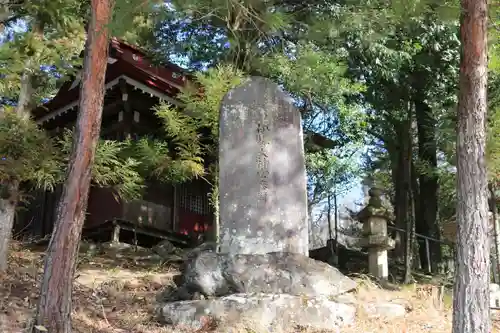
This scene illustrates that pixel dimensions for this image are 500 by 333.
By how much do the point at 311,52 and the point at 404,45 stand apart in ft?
10.7

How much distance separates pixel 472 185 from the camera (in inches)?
206

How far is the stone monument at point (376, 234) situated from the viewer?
10.6 metres

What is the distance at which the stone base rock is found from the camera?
22.1 ft

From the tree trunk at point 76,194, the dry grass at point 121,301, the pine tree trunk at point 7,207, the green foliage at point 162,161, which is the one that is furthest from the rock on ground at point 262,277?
the green foliage at point 162,161

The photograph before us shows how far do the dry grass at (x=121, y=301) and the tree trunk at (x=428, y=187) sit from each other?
682cm

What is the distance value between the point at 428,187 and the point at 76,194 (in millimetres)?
12695

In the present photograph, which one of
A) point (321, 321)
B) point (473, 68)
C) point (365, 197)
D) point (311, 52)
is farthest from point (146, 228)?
point (365, 197)

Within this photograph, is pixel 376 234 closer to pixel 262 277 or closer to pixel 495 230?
pixel 495 230

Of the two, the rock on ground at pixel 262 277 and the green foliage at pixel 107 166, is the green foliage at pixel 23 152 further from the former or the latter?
the rock on ground at pixel 262 277

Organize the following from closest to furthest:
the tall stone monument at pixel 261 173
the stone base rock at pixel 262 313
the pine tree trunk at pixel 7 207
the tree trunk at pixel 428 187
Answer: the stone base rock at pixel 262 313
the tall stone monument at pixel 261 173
the pine tree trunk at pixel 7 207
the tree trunk at pixel 428 187

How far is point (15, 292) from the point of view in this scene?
787 centimetres

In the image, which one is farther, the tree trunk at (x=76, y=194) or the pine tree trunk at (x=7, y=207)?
the pine tree trunk at (x=7, y=207)

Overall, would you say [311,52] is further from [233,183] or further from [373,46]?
[233,183]

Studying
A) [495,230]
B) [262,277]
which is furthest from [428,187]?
[262,277]
